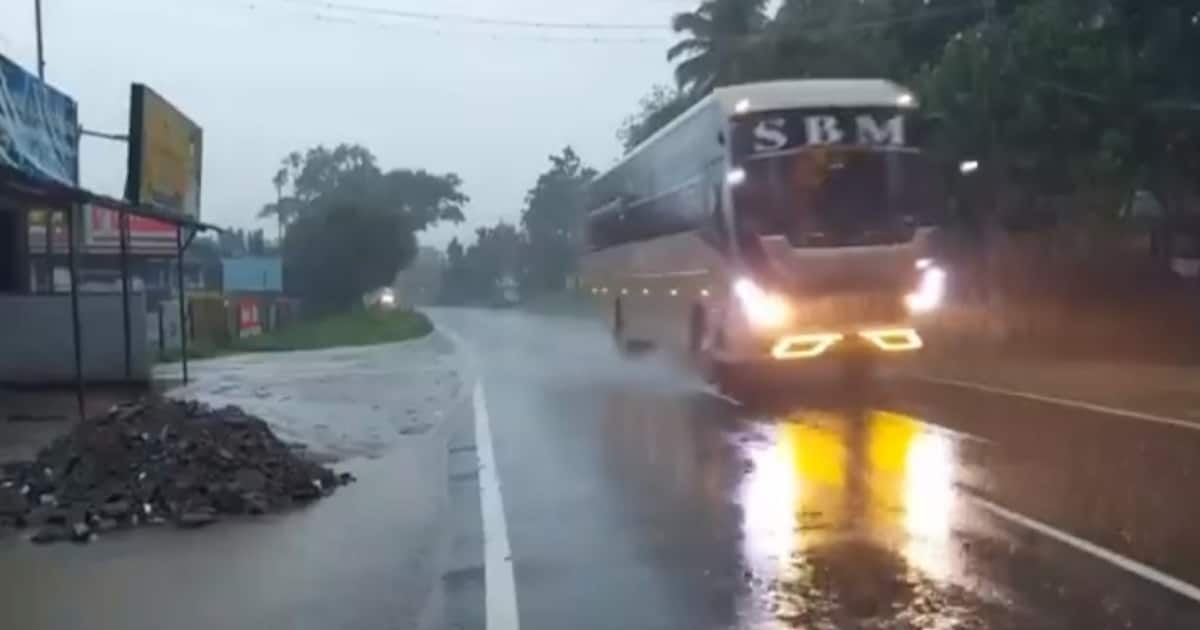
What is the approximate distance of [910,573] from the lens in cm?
911

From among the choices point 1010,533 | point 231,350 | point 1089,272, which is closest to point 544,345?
point 231,350

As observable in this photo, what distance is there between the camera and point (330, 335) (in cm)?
5775

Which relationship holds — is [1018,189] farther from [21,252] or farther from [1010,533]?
[1010,533]

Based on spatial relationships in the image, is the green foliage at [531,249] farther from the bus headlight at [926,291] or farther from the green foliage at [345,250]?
the bus headlight at [926,291]

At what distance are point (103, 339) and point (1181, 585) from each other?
22102 mm

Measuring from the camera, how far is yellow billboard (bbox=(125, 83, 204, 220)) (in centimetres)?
2483

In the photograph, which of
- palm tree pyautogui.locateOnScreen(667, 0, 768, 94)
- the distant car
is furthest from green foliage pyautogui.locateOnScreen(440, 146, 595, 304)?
palm tree pyautogui.locateOnScreen(667, 0, 768, 94)

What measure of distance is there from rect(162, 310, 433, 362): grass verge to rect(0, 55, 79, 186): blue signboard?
48.6 feet

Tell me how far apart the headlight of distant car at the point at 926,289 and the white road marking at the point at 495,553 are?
615 cm

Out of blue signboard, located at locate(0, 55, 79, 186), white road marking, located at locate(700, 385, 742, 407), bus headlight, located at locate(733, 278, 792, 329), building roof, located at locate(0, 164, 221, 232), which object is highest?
blue signboard, located at locate(0, 55, 79, 186)

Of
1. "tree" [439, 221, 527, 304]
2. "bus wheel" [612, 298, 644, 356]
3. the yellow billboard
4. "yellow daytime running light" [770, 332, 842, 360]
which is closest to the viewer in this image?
"yellow daytime running light" [770, 332, 842, 360]

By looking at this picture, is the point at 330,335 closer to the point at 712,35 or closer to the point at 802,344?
the point at 712,35

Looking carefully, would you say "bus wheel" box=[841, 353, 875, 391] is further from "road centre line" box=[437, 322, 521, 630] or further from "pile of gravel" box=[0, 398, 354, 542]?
"pile of gravel" box=[0, 398, 354, 542]

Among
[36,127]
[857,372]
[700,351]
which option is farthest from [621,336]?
[36,127]
